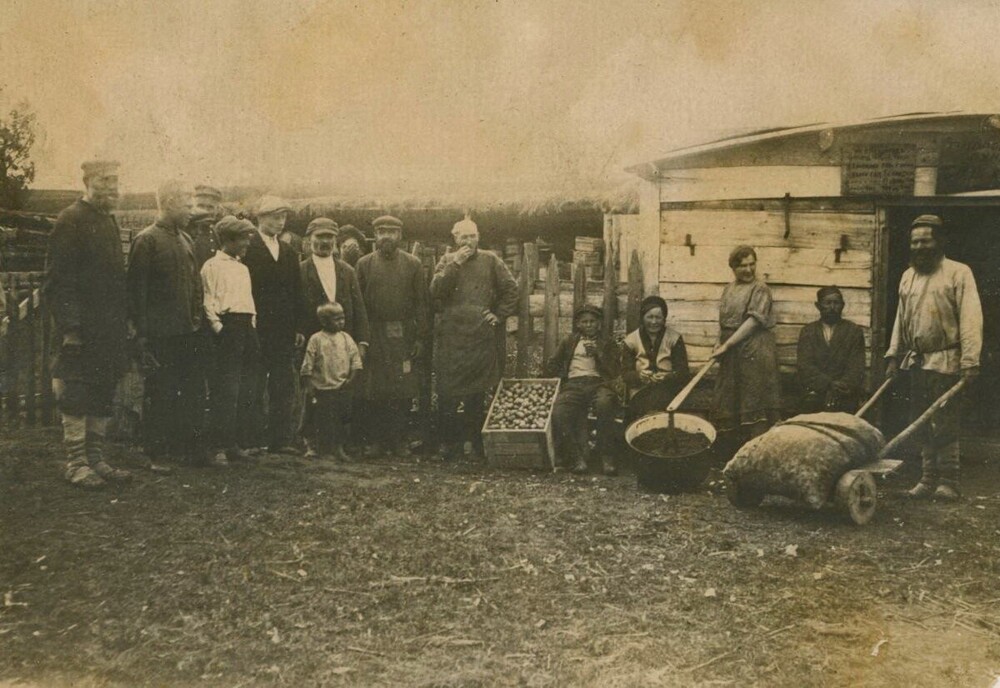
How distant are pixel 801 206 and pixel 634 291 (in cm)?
121

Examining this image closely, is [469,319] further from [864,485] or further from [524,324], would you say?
[864,485]

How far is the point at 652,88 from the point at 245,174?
2.26 metres

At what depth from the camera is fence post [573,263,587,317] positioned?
220 inches

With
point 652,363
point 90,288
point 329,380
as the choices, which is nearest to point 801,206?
point 652,363

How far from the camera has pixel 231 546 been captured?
3.52 meters

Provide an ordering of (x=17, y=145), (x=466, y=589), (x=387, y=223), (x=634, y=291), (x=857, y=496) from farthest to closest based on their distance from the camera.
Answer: (x=387, y=223) → (x=634, y=291) → (x=857, y=496) → (x=17, y=145) → (x=466, y=589)

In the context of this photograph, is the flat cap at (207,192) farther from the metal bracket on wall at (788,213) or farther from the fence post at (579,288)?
the metal bracket on wall at (788,213)

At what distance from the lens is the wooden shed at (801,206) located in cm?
480

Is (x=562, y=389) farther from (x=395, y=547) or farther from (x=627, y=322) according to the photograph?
(x=395, y=547)

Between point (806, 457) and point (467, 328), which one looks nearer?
point (806, 457)

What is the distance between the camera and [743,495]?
169 inches

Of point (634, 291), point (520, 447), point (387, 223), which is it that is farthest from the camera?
point (387, 223)

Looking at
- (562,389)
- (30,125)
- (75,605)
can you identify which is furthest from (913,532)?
(30,125)

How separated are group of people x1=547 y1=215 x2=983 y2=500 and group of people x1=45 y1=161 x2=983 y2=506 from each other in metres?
0.01
